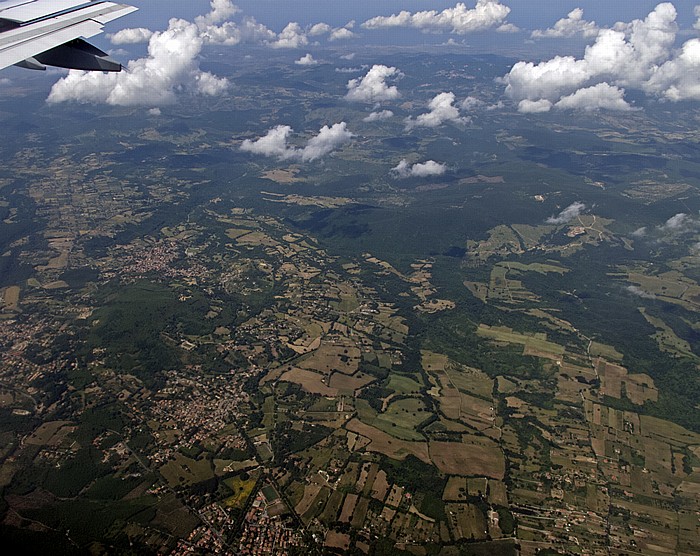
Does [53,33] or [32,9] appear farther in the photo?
[32,9]

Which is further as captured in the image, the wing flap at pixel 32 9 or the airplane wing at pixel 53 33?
the wing flap at pixel 32 9

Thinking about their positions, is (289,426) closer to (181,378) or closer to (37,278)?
(181,378)

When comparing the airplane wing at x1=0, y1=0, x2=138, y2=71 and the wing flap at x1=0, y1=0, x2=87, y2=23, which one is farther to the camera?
the wing flap at x1=0, y1=0, x2=87, y2=23

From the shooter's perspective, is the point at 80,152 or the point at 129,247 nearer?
the point at 129,247

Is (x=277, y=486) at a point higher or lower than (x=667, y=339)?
higher

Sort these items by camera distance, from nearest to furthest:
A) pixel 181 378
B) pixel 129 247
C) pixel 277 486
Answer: pixel 277 486 < pixel 181 378 < pixel 129 247

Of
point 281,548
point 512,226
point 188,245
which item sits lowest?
point 512,226

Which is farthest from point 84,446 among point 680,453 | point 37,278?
point 680,453

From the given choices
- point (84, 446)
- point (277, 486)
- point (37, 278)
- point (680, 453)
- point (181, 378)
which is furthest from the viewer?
point (37, 278)
